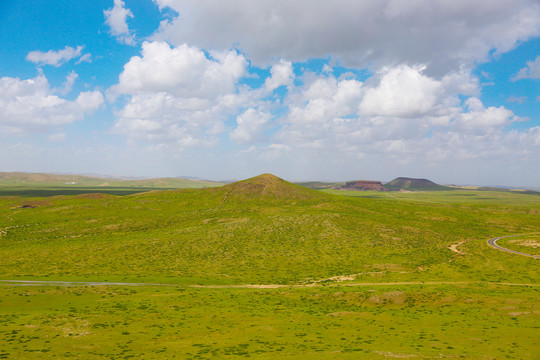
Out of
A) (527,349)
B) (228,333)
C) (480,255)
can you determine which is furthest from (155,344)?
(480,255)

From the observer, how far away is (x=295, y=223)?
134m

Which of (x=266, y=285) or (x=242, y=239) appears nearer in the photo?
(x=266, y=285)

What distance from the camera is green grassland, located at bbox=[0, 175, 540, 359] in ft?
119

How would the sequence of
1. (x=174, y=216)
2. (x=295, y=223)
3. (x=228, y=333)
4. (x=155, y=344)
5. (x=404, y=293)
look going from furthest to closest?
(x=174, y=216) < (x=295, y=223) < (x=404, y=293) < (x=228, y=333) < (x=155, y=344)

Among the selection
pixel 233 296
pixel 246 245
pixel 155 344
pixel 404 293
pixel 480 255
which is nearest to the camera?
pixel 155 344

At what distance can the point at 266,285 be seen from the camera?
2810 inches

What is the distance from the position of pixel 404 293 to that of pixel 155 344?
146ft

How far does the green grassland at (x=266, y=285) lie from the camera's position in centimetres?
3631

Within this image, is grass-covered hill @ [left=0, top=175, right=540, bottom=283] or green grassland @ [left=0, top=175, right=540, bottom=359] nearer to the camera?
green grassland @ [left=0, top=175, right=540, bottom=359]

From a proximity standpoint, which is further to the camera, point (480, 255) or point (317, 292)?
point (480, 255)

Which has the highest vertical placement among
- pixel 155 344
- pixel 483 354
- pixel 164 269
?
pixel 483 354

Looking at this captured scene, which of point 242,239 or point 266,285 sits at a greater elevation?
point 242,239

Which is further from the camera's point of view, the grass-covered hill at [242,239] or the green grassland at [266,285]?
the grass-covered hill at [242,239]

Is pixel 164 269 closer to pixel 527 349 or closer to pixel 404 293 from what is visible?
pixel 404 293
